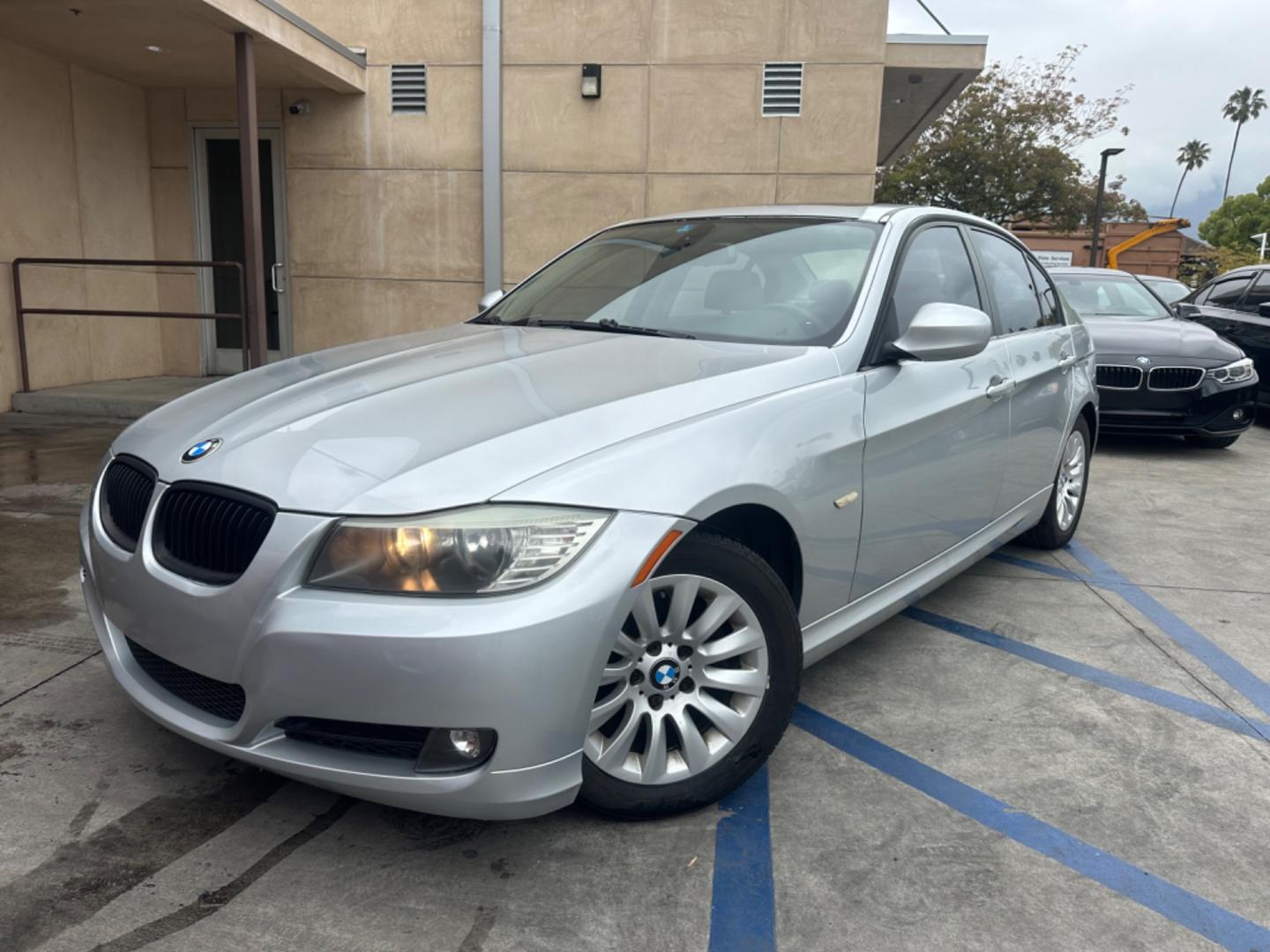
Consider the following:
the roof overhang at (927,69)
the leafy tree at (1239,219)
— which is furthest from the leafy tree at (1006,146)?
the leafy tree at (1239,219)

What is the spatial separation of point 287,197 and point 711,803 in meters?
9.59

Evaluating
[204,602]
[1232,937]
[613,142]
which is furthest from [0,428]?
[1232,937]

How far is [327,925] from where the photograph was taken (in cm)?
209

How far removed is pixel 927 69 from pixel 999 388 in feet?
24.7

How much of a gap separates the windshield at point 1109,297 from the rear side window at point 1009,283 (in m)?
5.00

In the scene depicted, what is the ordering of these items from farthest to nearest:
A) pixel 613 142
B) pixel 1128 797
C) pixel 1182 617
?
pixel 613 142, pixel 1182 617, pixel 1128 797

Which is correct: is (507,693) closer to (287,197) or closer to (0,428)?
(0,428)

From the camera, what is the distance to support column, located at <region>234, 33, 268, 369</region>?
7824 mm

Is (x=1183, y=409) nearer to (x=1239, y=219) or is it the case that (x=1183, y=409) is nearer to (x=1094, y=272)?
(x=1094, y=272)

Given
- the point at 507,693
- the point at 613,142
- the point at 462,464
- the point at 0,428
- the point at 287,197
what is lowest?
the point at 0,428

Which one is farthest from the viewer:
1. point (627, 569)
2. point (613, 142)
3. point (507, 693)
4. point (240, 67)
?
point (613, 142)

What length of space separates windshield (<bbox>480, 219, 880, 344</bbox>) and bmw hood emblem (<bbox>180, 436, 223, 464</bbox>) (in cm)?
142

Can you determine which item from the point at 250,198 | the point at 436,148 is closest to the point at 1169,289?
the point at 436,148

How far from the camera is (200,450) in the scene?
8.00 feet
